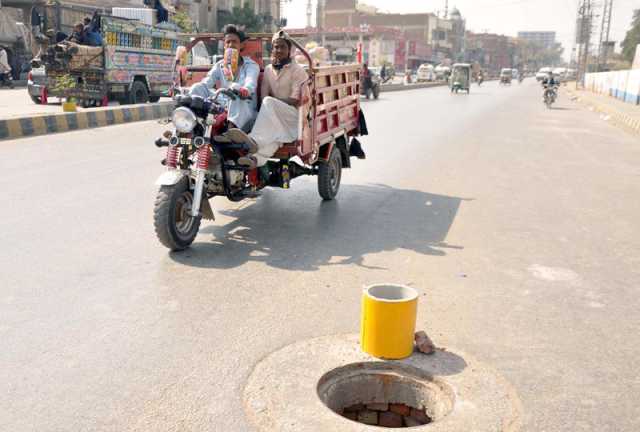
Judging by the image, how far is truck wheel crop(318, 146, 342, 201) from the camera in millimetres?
7441

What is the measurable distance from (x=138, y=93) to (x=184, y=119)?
49.0 feet

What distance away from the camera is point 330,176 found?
7.55 m

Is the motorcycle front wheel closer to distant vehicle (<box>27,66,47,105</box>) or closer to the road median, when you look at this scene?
the road median

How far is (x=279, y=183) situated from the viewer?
6.60m

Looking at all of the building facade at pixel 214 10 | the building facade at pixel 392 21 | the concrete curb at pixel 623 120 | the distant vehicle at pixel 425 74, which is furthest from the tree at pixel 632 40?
the concrete curb at pixel 623 120

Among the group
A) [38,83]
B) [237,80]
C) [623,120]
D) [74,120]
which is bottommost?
[623,120]

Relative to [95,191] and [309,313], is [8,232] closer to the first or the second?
[95,191]

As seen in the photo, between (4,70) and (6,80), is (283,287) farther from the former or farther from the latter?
(6,80)

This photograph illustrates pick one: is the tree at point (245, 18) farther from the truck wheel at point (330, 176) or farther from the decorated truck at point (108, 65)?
the truck wheel at point (330, 176)

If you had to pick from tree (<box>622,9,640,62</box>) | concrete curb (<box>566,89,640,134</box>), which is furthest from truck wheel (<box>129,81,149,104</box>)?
tree (<box>622,9,640,62</box>)

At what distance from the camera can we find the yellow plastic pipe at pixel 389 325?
3.44 meters

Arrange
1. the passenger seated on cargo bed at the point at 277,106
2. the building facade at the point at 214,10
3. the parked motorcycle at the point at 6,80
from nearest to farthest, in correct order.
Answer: the passenger seated on cargo bed at the point at 277,106, the parked motorcycle at the point at 6,80, the building facade at the point at 214,10

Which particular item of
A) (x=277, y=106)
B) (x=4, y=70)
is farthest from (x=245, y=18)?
(x=277, y=106)

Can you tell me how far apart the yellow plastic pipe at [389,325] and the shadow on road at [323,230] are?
162 centimetres
